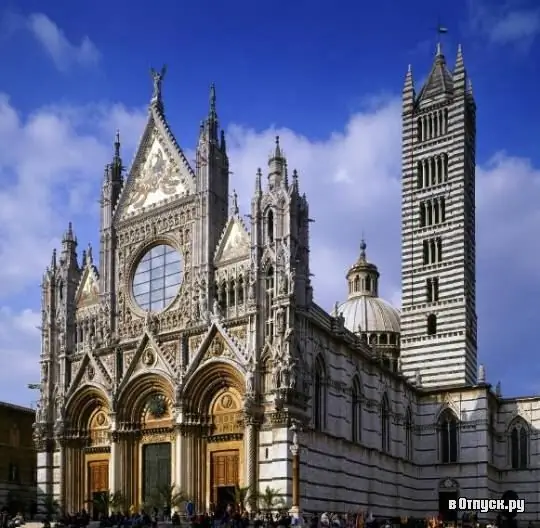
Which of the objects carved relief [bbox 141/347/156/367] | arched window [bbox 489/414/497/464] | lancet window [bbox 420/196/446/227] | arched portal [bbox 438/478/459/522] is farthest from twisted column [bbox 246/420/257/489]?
lancet window [bbox 420/196/446/227]

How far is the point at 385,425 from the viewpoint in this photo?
45.8 metres

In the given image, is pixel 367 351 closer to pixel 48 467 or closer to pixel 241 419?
pixel 241 419

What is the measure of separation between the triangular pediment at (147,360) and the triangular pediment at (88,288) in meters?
4.84

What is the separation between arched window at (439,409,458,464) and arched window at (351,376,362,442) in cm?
973

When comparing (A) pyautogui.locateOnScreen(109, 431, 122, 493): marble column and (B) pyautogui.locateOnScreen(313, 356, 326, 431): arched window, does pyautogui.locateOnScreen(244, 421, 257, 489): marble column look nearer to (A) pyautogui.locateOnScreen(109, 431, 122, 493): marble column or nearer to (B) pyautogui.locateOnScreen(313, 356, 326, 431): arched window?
(B) pyautogui.locateOnScreen(313, 356, 326, 431): arched window

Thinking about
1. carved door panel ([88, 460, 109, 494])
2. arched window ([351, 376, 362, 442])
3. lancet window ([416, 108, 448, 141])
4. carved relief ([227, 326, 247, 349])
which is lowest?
carved door panel ([88, 460, 109, 494])

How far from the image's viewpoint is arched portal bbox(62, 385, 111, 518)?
132ft

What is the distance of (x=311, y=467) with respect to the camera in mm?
35312

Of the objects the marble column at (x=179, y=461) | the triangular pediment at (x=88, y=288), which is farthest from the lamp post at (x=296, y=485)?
the triangular pediment at (x=88, y=288)

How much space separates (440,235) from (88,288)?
71.4 ft

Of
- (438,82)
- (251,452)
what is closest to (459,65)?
(438,82)

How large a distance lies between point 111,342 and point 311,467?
11091 mm

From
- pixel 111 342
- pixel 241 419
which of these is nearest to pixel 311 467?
pixel 241 419

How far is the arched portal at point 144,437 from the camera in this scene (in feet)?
124
